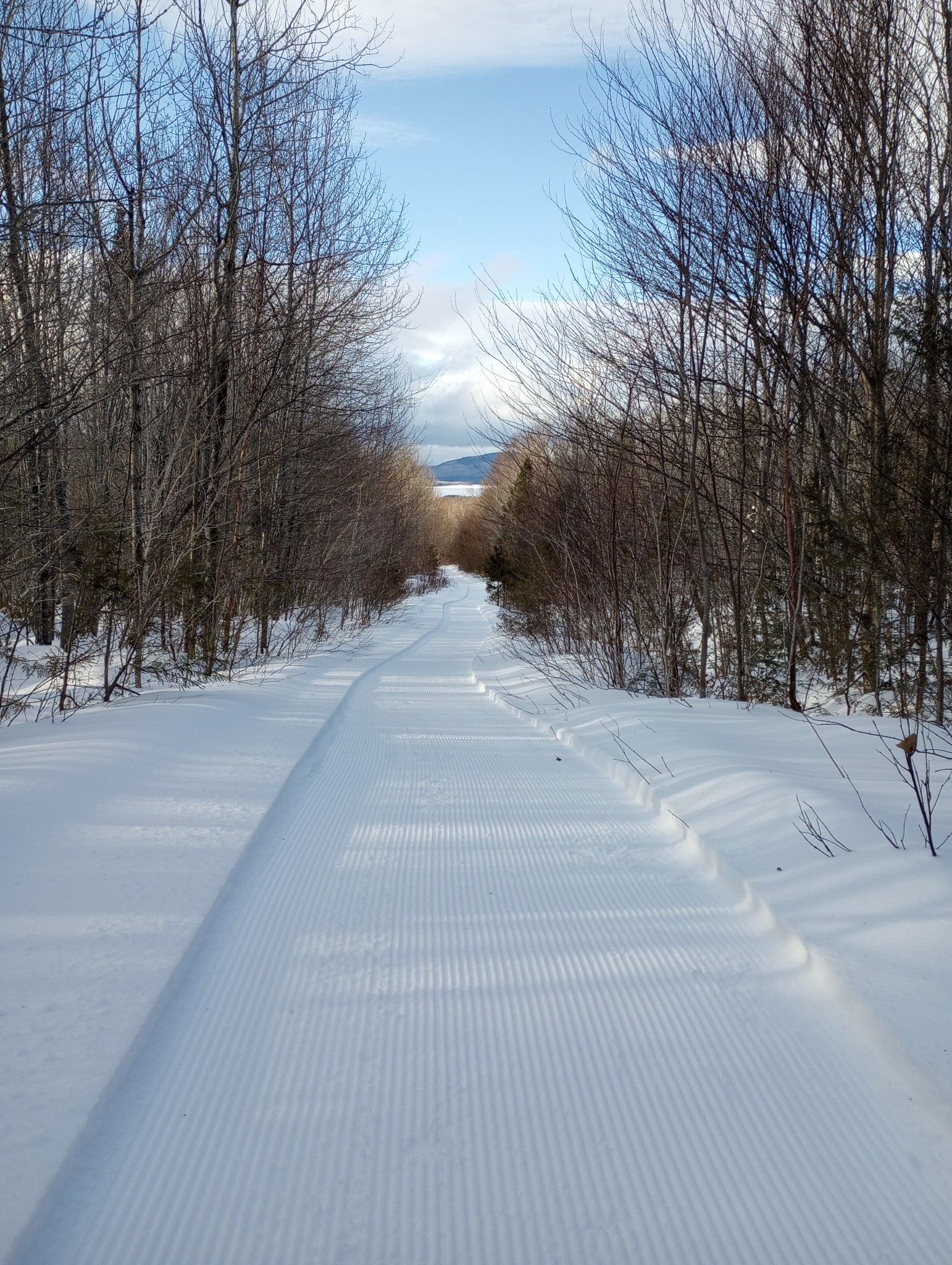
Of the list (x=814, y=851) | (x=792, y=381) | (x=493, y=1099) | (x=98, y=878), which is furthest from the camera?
(x=792, y=381)

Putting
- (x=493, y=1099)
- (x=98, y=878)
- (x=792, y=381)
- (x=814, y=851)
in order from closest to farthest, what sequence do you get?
(x=493, y=1099), (x=98, y=878), (x=814, y=851), (x=792, y=381)

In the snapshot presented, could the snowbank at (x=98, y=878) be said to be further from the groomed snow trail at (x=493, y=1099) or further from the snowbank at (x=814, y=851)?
the snowbank at (x=814, y=851)

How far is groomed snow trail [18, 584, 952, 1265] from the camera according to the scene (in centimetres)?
184

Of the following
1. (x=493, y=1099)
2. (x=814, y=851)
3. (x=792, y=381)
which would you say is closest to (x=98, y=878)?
(x=493, y=1099)

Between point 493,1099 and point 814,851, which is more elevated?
point 814,851

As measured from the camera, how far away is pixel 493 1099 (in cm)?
227

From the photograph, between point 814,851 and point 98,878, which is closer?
point 98,878

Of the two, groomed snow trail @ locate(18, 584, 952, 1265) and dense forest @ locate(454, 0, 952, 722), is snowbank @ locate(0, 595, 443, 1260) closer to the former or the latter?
groomed snow trail @ locate(18, 584, 952, 1265)

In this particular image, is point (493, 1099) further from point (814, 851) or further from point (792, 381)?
point (792, 381)

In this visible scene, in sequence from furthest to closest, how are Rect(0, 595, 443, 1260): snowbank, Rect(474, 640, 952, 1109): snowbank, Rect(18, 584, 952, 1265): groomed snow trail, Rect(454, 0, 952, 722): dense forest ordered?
Rect(454, 0, 952, 722): dense forest
Rect(474, 640, 952, 1109): snowbank
Rect(0, 595, 443, 1260): snowbank
Rect(18, 584, 952, 1265): groomed snow trail

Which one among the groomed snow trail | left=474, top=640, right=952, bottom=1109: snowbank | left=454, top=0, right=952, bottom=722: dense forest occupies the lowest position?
the groomed snow trail

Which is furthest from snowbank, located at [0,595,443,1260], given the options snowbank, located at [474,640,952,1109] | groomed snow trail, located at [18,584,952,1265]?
snowbank, located at [474,640,952,1109]

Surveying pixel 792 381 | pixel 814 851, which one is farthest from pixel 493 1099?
pixel 792 381

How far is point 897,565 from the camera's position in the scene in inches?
310
